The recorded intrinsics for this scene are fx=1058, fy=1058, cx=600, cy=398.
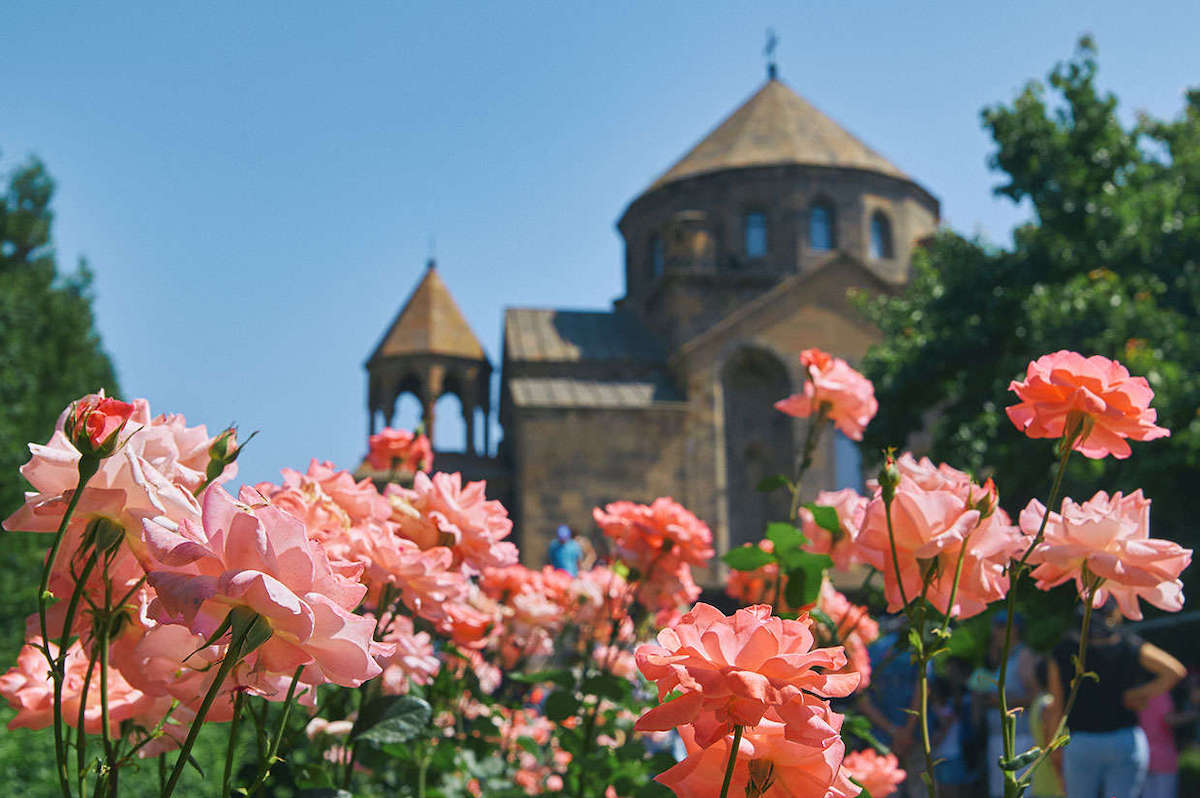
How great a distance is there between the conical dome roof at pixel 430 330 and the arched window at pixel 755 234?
6.14m

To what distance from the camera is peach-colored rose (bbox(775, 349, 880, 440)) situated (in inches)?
92.2

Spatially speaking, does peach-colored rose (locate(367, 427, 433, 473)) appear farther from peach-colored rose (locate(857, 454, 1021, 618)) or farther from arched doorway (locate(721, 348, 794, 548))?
arched doorway (locate(721, 348, 794, 548))

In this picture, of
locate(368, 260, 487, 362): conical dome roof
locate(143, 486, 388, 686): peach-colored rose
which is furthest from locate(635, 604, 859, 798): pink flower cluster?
Result: locate(368, 260, 487, 362): conical dome roof

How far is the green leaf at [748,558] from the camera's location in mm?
2051

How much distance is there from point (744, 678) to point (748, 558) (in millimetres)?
1108

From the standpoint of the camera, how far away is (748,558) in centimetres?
207

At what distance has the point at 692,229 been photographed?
20859mm

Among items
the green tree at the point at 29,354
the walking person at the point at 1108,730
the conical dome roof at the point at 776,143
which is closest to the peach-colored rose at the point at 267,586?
the walking person at the point at 1108,730

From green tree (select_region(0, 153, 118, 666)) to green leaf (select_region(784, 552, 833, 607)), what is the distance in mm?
8133

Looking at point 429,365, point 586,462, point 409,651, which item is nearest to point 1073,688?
point 409,651

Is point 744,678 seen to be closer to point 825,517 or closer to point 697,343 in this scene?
point 825,517

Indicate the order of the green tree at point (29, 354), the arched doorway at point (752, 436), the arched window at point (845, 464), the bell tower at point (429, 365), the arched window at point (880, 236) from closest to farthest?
the green tree at point (29, 354) < the arched window at point (845, 464) < the arched doorway at point (752, 436) < the bell tower at point (429, 365) < the arched window at point (880, 236)

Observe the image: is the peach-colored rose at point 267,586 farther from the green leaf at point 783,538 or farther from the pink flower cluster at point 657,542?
the pink flower cluster at point 657,542

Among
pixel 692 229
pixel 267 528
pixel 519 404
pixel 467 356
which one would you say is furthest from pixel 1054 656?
pixel 467 356
